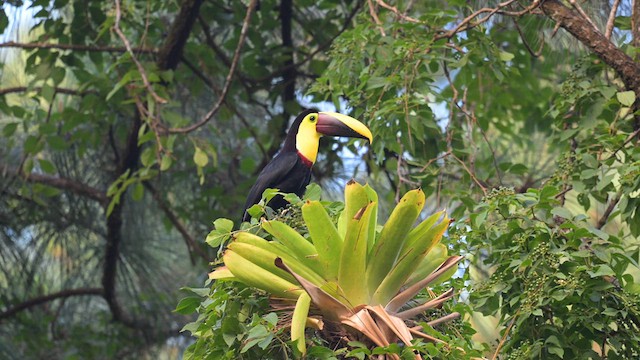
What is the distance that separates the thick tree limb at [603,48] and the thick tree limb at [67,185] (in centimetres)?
260

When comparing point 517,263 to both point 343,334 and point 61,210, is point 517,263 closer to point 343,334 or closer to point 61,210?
point 343,334

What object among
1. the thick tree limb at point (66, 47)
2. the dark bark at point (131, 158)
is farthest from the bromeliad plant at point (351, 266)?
the thick tree limb at point (66, 47)

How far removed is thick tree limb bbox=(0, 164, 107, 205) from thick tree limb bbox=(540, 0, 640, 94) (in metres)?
2.60

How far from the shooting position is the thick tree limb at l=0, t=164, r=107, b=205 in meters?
4.79

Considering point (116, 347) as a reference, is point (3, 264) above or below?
above

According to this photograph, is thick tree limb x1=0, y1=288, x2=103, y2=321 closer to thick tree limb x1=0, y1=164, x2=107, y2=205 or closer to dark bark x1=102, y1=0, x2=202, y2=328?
dark bark x1=102, y1=0, x2=202, y2=328

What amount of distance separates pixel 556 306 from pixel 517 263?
0.14 meters

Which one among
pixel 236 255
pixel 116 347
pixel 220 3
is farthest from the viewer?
pixel 116 347

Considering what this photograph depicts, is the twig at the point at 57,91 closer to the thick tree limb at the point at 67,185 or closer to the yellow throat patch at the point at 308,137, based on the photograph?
the thick tree limb at the point at 67,185

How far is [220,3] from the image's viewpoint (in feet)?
15.8

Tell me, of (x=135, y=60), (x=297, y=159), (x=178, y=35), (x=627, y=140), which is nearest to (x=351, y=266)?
(x=627, y=140)

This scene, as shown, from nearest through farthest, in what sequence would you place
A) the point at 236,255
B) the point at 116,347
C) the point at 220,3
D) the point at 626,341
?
the point at 236,255
the point at 626,341
the point at 220,3
the point at 116,347

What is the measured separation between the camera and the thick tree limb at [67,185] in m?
4.79

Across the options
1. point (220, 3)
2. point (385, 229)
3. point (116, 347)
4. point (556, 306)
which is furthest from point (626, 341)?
point (116, 347)
